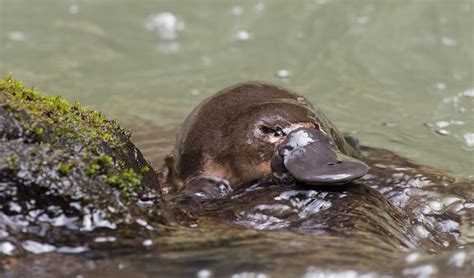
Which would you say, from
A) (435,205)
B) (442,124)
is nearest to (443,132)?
(442,124)

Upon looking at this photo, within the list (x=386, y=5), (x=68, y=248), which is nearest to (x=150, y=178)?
(x=68, y=248)

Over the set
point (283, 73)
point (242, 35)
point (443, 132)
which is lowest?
point (443, 132)

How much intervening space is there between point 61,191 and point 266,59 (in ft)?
15.2

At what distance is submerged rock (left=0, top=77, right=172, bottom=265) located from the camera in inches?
89.3

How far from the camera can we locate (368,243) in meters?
2.42

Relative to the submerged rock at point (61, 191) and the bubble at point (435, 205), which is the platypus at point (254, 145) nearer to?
the bubble at point (435, 205)

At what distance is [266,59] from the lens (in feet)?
22.3

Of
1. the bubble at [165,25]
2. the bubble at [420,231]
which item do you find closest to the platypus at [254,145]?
the bubble at [420,231]

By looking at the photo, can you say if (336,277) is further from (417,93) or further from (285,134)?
(417,93)

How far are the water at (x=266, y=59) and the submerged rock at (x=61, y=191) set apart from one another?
197 cm

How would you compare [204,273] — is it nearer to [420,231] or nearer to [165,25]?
[420,231]

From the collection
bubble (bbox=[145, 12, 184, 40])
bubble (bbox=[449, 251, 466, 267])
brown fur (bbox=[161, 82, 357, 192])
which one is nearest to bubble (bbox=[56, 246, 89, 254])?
bubble (bbox=[449, 251, 466, 267])

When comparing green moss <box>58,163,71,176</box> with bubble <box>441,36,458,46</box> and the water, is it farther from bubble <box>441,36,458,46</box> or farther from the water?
bubble <box>441,36,458,46</box>

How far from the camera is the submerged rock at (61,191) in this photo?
7.44ft
